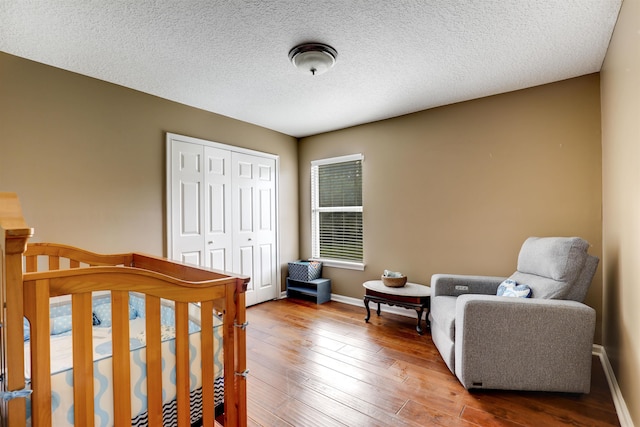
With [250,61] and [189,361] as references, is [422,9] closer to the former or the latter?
[250,61]

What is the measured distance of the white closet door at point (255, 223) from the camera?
385 cm

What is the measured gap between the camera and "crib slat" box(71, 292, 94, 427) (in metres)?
1.03

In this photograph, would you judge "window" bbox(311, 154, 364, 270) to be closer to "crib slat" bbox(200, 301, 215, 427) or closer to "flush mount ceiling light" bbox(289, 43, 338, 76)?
"flush mount ceiling light" bbox(289, 43, 338, 76)

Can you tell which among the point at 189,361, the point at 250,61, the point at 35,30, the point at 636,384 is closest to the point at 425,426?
the point at 636,384

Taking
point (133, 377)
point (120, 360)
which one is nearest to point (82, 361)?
point (120, 360)

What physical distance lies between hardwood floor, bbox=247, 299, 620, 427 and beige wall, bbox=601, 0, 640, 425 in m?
0.33

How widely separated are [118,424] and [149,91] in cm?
285

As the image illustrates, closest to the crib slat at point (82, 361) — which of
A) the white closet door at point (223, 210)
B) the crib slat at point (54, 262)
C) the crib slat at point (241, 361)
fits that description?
the crib slat at point (241, 361)

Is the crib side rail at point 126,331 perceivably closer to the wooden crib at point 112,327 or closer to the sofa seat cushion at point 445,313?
the wooden crib at point 112,327

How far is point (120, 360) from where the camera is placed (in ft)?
3.65

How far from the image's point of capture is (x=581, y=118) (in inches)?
103

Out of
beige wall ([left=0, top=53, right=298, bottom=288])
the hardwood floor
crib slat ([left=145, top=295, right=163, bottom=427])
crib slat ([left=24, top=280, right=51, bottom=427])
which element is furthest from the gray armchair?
beige wall ([left=0, top=53, right=298, bottom=288])

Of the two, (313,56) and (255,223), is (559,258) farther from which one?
(255,223)

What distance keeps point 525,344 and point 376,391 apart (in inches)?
39.4
